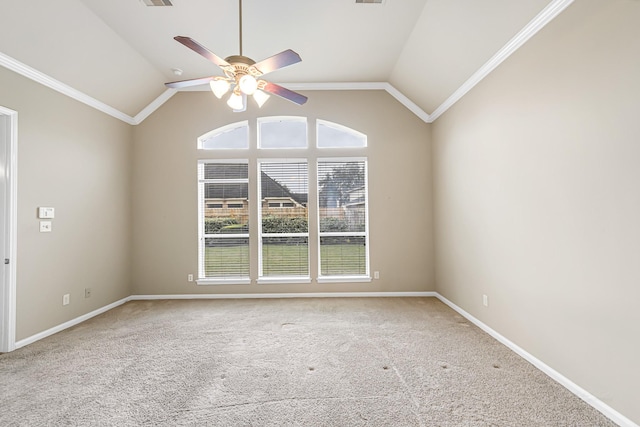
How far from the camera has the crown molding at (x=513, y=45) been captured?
2305 mm

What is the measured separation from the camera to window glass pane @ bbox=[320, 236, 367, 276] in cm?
493

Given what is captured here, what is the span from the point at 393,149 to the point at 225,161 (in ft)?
8.90

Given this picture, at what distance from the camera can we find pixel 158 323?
3750 millimetres

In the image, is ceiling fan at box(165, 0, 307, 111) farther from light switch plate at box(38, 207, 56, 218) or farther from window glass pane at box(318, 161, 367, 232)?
window glass pane at box(318, 161, 367, 232)

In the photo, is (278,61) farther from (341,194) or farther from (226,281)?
(226,281)

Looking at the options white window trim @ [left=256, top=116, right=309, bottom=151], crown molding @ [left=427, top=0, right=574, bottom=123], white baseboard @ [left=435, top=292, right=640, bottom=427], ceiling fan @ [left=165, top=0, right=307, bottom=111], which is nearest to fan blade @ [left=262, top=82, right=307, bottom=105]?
ceiling fan @ [left=165, top=0, right=307, bottom=111]

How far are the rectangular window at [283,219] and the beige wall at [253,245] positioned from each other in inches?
9.5

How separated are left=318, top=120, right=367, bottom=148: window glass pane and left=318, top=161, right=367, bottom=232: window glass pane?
310 millimetres

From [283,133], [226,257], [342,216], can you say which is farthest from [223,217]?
[342,216]

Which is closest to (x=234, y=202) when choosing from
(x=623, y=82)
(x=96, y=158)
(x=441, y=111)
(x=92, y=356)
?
(x=96, y=158)

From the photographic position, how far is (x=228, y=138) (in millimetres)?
4980

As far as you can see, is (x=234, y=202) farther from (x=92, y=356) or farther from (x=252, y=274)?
(x=92, y=356)

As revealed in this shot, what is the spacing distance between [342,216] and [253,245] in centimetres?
151

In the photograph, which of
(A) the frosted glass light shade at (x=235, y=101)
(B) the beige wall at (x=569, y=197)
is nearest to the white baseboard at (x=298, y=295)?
(B) the beige wall at (x=569, y=197)
